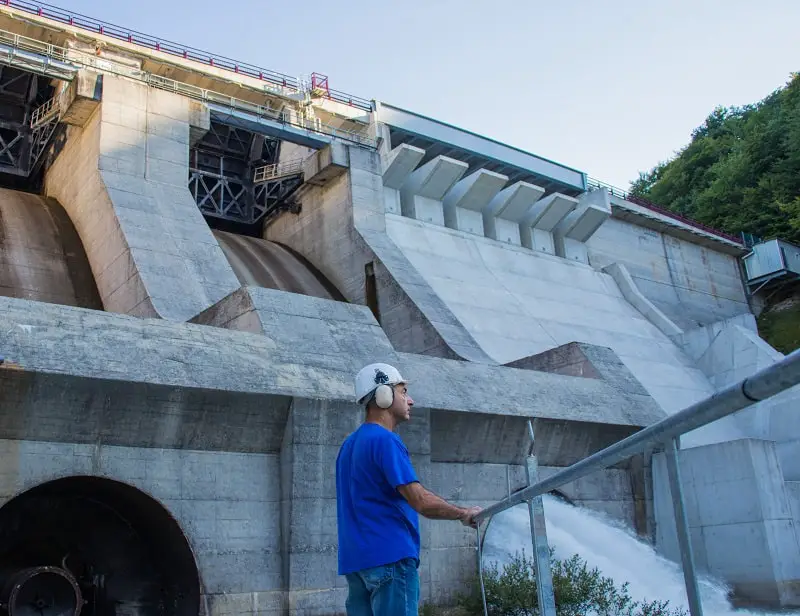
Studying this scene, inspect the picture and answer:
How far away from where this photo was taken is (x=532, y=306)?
2330 centimetres

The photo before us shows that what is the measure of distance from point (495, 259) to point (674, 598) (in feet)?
51.3

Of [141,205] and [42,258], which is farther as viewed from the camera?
[42,258]

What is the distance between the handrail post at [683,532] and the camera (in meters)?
2.39

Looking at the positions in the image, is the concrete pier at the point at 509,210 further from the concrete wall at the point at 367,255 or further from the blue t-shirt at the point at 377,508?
the blue t-shirt at the point at 377,508

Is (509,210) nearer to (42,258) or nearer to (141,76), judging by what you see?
(141,76)

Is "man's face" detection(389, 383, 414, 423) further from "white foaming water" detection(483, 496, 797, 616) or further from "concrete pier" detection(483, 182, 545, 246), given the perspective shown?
"concrete pier" detection(483, 182, 545, 246)

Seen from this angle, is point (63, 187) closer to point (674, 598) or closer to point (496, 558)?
point (496, 558)

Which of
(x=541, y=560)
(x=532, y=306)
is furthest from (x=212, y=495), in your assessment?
(x=532, y=306)

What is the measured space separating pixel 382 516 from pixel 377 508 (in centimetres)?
4

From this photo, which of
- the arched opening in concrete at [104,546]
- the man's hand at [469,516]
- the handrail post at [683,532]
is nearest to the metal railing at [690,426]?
the handrail post at [683,532]

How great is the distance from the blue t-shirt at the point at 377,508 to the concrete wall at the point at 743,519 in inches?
317

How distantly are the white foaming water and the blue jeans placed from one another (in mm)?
7250

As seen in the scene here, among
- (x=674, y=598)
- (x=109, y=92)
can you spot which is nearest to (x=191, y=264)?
(x=109, y=92)

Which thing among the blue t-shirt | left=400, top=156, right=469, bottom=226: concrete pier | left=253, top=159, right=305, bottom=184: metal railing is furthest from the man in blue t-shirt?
left=400, top=156, right=469, bottom=226: concrete pier
